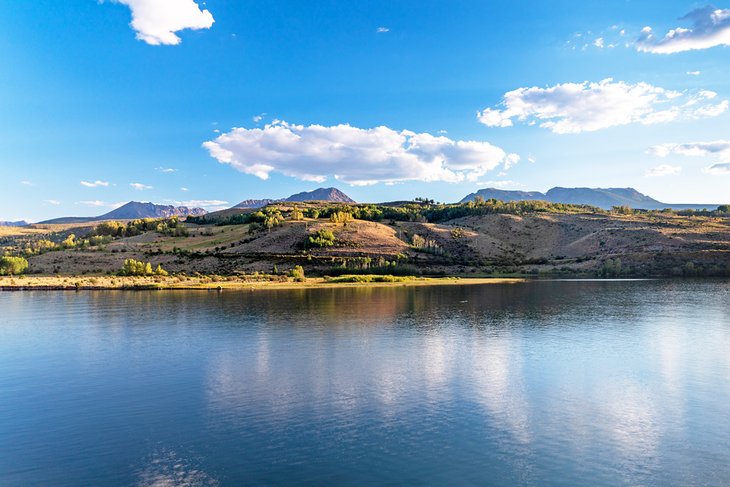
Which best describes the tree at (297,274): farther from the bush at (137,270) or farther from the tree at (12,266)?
the tree at (12,266)

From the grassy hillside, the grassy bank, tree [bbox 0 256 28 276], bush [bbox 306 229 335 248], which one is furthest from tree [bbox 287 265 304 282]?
tree [bbox 0 256 28 276]

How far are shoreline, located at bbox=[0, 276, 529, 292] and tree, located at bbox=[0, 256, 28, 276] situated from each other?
36.3ft

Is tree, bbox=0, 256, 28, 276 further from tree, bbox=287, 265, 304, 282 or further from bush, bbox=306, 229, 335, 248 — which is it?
bush, bbox=306, 229, 335, 248

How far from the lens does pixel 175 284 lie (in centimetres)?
12038

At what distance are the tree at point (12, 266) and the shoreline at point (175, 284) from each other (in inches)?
436

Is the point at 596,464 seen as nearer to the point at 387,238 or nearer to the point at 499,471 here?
the point at 499,471

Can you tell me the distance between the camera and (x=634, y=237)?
582ft

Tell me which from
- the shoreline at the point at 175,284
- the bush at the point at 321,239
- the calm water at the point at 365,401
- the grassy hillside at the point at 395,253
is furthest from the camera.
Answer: the bush at the point at 321,239

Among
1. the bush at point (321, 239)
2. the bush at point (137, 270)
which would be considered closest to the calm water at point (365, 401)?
the bush at point (137, 270)

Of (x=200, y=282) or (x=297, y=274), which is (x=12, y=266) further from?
(x=297, y=274)

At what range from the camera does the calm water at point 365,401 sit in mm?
24266

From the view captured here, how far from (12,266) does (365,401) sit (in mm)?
148361

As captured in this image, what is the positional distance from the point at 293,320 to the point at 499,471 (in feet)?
159

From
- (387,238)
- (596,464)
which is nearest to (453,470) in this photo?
(596,464)
